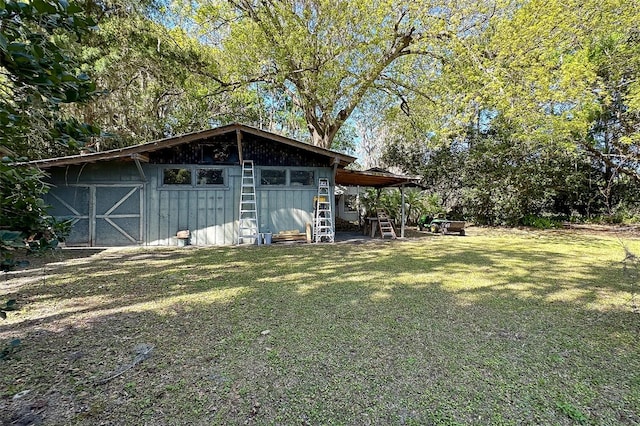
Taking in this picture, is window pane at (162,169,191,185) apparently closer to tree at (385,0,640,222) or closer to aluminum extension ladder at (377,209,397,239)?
aluminum extension ladder at (377,209,397,239)

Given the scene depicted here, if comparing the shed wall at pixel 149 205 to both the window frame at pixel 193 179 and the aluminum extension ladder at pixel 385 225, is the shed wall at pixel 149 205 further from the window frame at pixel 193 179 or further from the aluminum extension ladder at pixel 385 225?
the aluminum extension ladder at pixel 385 225

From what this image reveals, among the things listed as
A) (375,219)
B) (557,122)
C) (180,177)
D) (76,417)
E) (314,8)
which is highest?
(314,8)

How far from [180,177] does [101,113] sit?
15.3 ft

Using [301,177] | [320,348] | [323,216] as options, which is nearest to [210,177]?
[301,177]

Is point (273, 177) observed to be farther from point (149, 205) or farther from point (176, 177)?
point (149, 205)

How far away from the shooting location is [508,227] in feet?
45.1

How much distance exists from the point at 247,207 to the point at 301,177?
1.82m

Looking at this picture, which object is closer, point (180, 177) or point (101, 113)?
point (180, 177)

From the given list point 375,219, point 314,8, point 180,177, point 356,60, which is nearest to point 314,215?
Answer: point 375,219

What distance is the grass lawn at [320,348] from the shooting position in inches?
73.0

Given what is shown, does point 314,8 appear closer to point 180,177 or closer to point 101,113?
point 180,177

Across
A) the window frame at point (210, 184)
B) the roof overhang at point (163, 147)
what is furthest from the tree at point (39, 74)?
the window frame at point (210, 184)

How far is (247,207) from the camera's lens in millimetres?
9008

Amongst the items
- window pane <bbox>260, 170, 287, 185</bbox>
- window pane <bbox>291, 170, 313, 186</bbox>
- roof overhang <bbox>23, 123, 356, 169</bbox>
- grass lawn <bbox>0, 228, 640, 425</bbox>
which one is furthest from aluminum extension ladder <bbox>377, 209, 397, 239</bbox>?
grass lawn <bbox>0, 228, 640, 425</bbox>
